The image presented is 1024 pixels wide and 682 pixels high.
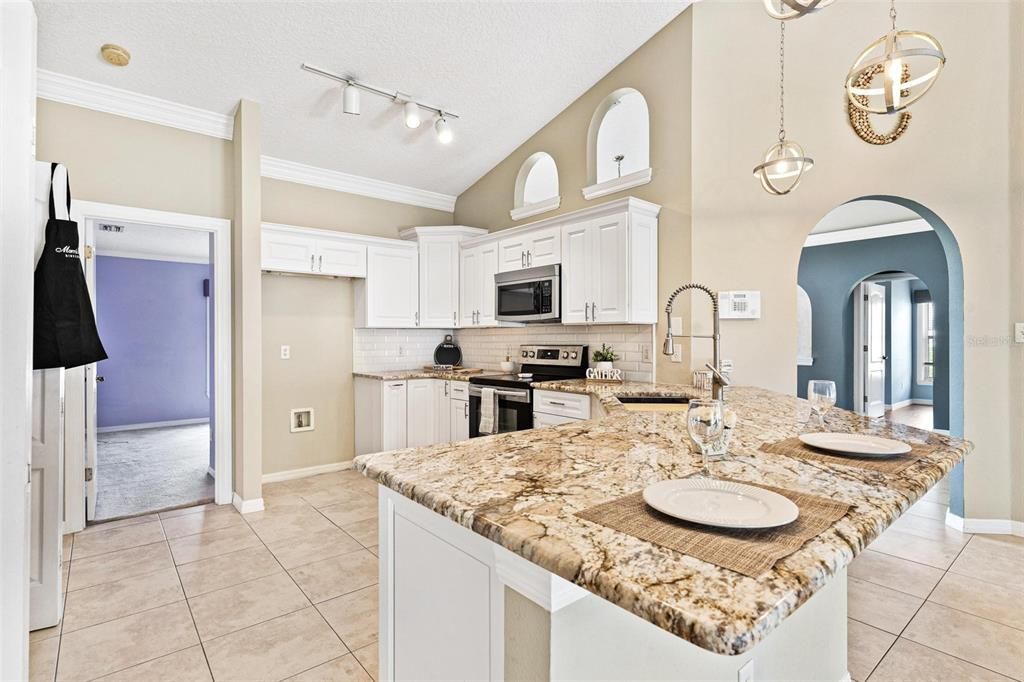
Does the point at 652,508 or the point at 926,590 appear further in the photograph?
the point at 926,590

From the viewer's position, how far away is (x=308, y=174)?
4.53 m

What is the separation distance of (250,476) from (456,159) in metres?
3.17

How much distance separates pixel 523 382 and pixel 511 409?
0.85ft

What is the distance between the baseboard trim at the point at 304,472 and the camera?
4.38 meters

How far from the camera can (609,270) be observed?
3715 millimetres

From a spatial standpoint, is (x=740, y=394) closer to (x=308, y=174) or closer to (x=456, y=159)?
(x=456, y=159)

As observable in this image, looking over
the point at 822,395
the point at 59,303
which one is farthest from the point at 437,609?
the point at 59,303

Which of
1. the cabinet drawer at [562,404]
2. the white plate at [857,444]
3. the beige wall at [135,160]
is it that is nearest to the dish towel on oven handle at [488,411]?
the cabinet drawer at [562,404]

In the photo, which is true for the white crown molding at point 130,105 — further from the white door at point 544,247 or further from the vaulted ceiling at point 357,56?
the white door at point 544,247

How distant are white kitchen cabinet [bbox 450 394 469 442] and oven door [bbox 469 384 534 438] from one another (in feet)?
0.42

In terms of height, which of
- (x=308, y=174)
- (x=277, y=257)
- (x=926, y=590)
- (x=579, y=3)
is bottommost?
(x=926, y=590)

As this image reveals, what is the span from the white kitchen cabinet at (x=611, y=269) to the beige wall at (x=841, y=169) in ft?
1.16

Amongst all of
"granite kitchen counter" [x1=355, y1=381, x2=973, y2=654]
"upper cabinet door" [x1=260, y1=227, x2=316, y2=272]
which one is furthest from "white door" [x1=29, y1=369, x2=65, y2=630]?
"upper cabinet door" [x1=260, y1=227, x2=316, y2=272]

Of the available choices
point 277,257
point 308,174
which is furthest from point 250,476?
point 308,174
